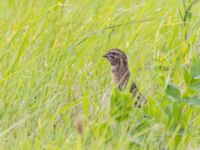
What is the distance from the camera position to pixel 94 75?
220 inches

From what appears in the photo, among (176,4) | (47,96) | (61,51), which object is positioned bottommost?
(47,96)

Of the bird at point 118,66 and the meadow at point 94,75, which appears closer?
the meadow at point 94,75

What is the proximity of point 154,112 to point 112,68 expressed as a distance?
1.28 meters

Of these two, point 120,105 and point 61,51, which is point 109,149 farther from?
point 61,51

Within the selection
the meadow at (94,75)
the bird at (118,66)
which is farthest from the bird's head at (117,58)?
the meadow at (94,75)

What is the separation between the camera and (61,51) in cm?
565

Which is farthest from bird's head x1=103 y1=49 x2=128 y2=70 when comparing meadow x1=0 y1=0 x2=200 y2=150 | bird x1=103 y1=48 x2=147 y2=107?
meadow x1=0 y1=0 x2=200 y2=150

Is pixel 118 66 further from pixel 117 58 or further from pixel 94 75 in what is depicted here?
pixel 94 75

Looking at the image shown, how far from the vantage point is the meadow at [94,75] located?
4.27 m

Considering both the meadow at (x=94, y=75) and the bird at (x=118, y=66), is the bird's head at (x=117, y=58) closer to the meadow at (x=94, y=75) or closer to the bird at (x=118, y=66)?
the bird at (x=118, y=66)

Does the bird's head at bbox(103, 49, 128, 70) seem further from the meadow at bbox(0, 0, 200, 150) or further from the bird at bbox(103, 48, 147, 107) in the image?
the meadow at bbox(0, 0, 200, 150)

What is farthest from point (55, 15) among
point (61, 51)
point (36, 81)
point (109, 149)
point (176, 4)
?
point (109, 149)

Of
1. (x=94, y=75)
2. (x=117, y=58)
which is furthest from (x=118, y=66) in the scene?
(x=94, y=75)

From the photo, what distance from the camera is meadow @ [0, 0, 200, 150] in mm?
4273
